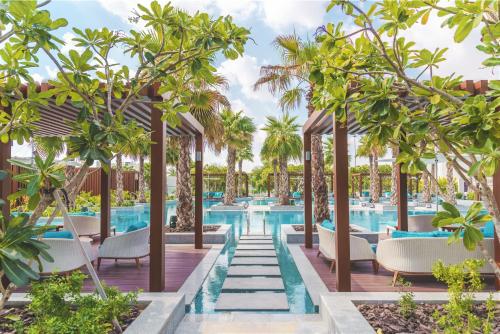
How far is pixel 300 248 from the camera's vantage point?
8.44 metres

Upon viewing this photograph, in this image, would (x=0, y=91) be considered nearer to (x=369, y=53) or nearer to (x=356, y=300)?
(x=369, y=53)

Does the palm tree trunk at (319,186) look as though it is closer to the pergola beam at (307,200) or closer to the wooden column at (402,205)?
the pergola beam at (307,200)

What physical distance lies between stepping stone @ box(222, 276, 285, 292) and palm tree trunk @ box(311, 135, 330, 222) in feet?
16.5

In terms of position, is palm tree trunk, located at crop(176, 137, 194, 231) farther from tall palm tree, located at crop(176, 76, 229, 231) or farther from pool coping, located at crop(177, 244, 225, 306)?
pool coping, located at crop(177, 244, 225, 306)

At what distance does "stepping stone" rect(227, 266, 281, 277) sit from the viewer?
20.9 ft

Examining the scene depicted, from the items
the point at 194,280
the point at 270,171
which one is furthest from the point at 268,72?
the point at 270,171

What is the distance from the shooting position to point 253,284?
5.72 m

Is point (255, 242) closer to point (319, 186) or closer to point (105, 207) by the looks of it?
point (319, 186)

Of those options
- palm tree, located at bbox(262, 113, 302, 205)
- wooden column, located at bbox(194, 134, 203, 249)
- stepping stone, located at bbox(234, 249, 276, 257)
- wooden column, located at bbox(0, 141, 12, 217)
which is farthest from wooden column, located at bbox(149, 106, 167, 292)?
palm tree, located at bbox(262, 113, 302, 205)

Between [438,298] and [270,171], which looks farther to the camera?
[270,171]

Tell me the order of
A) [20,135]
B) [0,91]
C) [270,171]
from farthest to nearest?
[270,171] < [20,135] < [0,91]

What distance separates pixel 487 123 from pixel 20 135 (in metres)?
3.93

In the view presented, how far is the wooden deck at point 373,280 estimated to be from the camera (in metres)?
5.06

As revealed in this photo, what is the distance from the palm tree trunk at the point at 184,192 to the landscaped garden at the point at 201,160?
1261 mm
